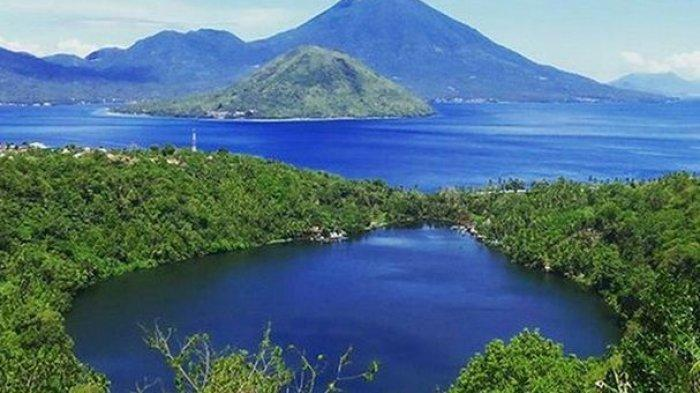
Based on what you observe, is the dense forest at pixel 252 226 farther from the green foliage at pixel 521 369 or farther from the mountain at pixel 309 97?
the mountain at pixel 309 97

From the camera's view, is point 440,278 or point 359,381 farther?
point 440,278

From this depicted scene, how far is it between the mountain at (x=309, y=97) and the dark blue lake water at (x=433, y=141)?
1001 centimetres

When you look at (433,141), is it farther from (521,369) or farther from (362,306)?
(521,369)

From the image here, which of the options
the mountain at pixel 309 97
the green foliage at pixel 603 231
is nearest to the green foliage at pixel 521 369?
the green foliage at pixel 603 231

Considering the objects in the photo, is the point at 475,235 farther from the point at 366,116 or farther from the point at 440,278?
the point at 366,116

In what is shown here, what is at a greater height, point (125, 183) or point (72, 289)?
point (125, 183)

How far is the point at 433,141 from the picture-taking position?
132 m

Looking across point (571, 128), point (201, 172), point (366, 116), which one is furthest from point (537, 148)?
point (201, 172)

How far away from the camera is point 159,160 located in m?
58.1

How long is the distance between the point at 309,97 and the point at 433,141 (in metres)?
57.7

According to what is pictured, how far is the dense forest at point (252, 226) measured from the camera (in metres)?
22.7

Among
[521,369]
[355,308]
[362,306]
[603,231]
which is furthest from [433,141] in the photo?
[521,369]

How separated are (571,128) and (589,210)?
113 metres

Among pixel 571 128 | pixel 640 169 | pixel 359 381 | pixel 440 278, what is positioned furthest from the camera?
pixel 571 128
